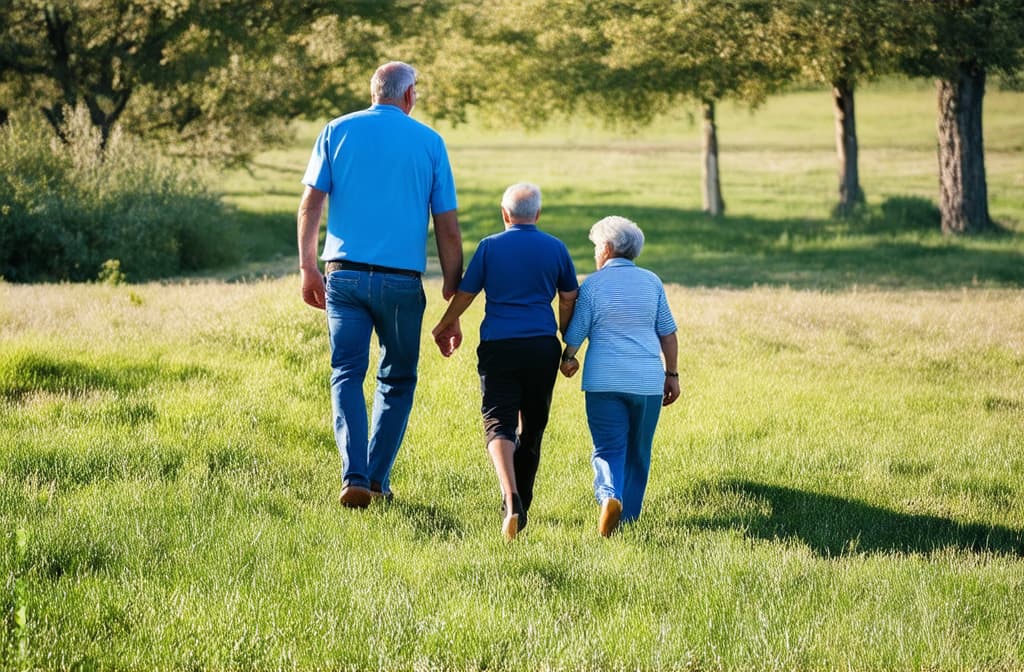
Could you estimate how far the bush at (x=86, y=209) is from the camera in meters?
21.2

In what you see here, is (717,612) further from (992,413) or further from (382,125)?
(992,413)

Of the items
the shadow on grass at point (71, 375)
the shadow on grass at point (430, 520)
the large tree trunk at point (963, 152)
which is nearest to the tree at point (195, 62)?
the large tree trunk at point (963, 152)

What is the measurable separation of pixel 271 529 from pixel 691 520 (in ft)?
7.88

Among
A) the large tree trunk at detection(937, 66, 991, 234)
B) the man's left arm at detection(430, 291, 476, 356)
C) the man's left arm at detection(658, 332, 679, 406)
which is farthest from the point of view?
the large tree trunk at detection(937, 66, 991, 234)

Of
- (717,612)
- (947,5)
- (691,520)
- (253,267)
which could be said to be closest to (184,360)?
(691,520)

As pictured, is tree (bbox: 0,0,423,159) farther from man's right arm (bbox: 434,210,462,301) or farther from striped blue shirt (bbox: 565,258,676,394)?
striped blue shirt (bbox: 565,258,676,394)

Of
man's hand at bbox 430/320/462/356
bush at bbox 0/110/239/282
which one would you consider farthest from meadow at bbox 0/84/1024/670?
bush at bbox 0/110/239/282

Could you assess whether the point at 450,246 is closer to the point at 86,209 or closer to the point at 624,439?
the point at 624,439

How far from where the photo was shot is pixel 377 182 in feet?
21.5

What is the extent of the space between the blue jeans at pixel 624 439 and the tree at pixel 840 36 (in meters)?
19.4

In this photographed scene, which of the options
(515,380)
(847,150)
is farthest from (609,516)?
(847,150)

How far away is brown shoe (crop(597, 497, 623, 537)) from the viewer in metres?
6.02

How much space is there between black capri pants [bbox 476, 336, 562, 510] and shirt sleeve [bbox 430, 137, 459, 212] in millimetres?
900

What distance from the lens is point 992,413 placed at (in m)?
9.58
